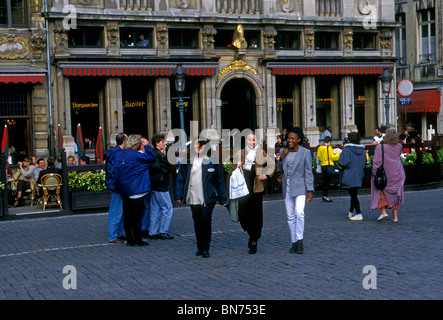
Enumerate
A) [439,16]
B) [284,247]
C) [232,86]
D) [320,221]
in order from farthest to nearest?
1. [439,16]
2. [232,86]
3. [320,221]
4. [284,247]

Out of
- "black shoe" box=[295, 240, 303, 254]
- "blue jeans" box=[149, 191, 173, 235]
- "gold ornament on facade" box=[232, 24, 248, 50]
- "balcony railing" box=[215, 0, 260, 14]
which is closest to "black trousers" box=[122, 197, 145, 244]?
"blue jeans" box=[149, 191, 173, 235]

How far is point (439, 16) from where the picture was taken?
3634 cm

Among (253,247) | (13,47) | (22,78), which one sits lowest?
(253,247)

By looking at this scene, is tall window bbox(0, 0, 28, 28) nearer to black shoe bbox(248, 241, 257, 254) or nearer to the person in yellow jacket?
the person in yellow jacket

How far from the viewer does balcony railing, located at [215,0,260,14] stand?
100.0ft

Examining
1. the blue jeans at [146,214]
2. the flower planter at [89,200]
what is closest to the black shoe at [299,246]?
the blue jeans at [146,214]

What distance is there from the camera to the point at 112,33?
28.2 m

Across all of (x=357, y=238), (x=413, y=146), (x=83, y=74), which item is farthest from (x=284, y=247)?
(x=83, y=74)

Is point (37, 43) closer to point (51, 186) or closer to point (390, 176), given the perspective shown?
point (51, 186)

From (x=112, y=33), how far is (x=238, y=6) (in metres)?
5.68

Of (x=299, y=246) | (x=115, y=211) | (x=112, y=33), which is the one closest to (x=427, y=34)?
(x=112, y=33)

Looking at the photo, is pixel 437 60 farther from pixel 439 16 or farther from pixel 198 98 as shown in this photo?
pixel 198 98

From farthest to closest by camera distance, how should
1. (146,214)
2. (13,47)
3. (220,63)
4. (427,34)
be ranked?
(427,34) → (220,63) → (13,47) → (146,214)

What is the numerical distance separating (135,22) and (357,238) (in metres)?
18.8
